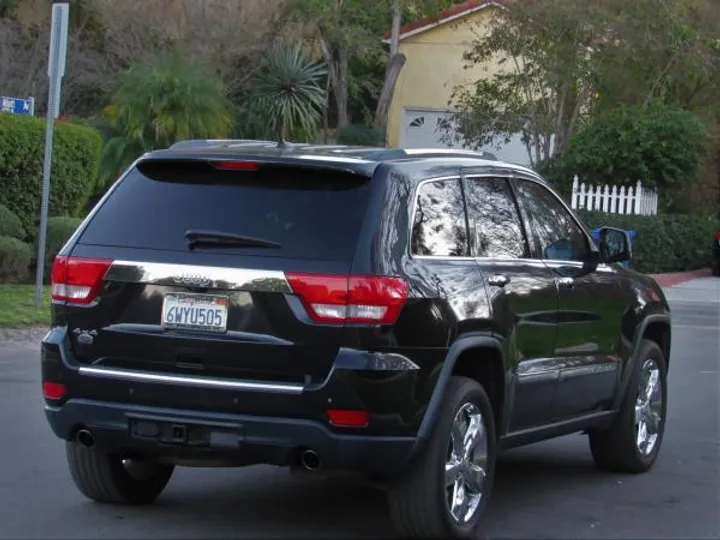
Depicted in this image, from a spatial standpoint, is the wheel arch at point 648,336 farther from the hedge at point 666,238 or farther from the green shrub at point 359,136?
the green shrub at point 359,136

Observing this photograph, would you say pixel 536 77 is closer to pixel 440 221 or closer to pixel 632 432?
pixel 632 432

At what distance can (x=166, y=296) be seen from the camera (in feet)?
21.6

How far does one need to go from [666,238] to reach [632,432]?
812 inches

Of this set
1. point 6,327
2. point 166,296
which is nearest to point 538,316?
point 166,296

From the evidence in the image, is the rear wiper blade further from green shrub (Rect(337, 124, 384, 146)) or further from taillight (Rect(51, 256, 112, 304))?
green shrub (Rect(337, 124, 384, 146))

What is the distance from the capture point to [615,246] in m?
8.77

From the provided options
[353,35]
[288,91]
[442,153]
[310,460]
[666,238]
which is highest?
[353,35]

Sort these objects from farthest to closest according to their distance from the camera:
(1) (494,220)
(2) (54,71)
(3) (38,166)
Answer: (3) (38,166) < (2) (54,71) < (1) (494,220)

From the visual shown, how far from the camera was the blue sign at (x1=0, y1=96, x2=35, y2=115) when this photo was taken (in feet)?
59.3

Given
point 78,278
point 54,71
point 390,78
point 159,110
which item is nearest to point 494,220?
point 78,278

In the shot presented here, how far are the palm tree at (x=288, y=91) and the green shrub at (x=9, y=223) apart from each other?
12.8 meters

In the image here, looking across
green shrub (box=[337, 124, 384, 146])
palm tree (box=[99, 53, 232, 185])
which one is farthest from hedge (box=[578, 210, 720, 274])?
palm tree (box=[99, 53, 232, 185])

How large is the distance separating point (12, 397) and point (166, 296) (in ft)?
16.4

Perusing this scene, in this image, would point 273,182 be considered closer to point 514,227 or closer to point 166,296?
point 166,296
